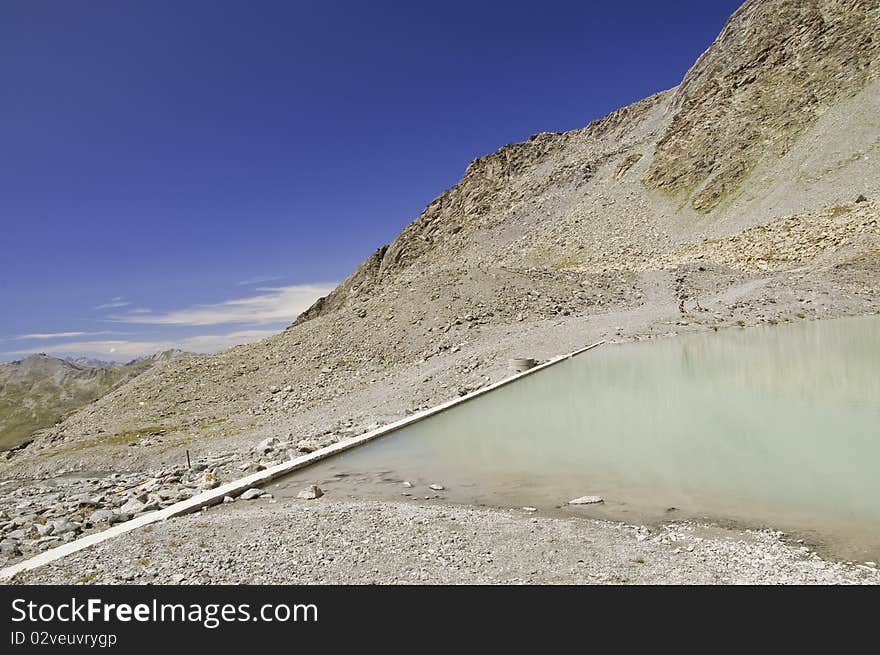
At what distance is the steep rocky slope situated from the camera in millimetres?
19875

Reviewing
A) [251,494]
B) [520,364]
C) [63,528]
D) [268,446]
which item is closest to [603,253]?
[520,364]

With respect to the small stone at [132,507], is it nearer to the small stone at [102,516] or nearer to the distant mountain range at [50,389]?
the small stone at [102,516]

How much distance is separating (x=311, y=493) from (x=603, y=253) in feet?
191

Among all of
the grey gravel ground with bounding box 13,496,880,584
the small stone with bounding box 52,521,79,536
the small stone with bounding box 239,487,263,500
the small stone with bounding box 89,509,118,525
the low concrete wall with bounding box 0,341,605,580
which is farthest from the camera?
the small stone with bounding box 89,509,118,525

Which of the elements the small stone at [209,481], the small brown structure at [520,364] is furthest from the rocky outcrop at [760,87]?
the small stone at [209,481]

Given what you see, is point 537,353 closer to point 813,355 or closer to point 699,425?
point 813,355

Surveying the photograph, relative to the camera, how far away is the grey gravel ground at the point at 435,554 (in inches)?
172

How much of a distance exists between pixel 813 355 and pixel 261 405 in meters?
18.1

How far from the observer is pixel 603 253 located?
60.8 meters

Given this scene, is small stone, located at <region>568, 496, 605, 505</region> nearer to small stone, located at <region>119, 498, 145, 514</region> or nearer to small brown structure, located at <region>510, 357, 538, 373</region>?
small stone, located at <region>119, 498, 145, 514</region>

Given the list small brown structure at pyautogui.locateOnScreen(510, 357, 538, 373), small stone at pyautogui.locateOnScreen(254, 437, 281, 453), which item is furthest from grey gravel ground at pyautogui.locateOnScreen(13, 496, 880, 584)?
small brown structure at pyautogui.locateOnScreen(510, 357, 538, 373)

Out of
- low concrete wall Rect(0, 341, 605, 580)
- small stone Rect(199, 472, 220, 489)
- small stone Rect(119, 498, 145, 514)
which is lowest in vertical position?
small stone Rect(119, 498, 145, 514)

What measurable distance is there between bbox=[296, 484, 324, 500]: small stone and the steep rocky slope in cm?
411

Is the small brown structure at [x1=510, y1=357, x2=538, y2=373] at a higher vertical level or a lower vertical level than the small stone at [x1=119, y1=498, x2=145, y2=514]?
higher
